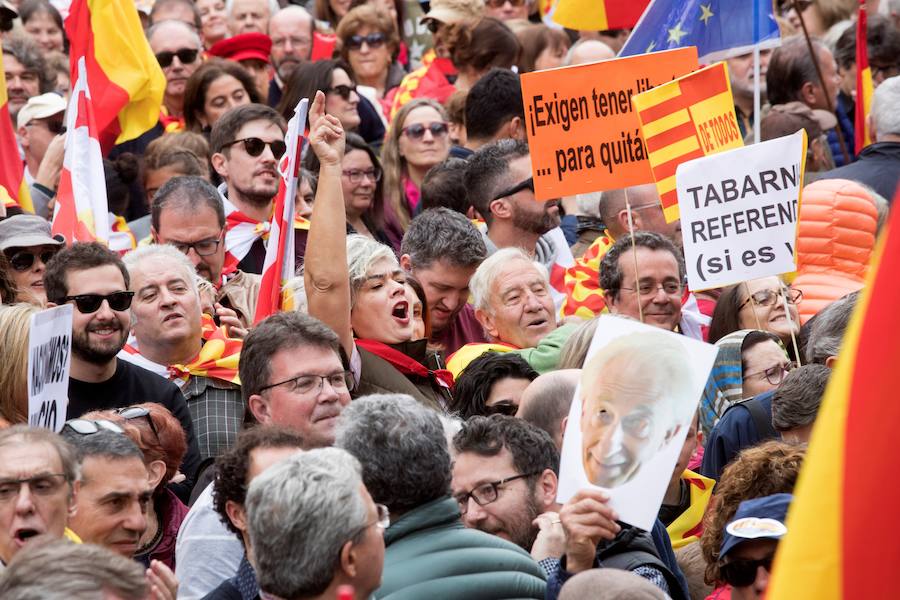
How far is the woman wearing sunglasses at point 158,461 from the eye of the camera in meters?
5.52

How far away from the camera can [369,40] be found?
11898 millimetres

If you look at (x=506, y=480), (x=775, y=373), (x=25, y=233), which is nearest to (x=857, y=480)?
(x=506, y=480)

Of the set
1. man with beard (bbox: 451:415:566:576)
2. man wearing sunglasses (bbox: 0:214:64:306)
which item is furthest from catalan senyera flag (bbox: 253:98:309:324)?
man with beard (bbox: 451:415:566:576)

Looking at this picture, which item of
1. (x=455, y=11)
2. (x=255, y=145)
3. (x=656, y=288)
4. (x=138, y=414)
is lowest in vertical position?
(x=656, y=288)

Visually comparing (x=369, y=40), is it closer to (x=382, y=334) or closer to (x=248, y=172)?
(x=248, y=172)

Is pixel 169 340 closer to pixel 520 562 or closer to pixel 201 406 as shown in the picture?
pixel 201 406

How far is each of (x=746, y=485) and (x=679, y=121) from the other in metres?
2.91

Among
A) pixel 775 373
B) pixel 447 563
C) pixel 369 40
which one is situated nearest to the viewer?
pixel 447 563

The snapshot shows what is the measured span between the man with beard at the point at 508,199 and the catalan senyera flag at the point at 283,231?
5.77ft

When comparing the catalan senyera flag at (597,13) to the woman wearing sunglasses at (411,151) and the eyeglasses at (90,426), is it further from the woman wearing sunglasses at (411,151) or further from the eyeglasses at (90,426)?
the eyeglasses at (90,426)

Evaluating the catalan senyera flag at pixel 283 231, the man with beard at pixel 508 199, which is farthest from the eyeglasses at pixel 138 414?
the man with beard at pixel 508 199

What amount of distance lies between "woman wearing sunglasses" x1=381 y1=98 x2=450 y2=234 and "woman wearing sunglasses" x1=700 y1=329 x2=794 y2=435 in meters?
2.89

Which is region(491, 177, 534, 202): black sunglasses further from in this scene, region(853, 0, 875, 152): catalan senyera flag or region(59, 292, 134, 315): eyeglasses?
region(853, 0, 875, 152): catalan senyera flag

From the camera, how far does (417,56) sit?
13438mm
